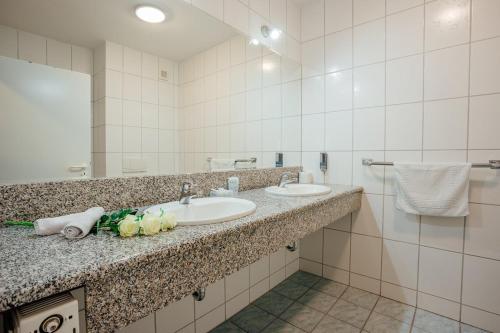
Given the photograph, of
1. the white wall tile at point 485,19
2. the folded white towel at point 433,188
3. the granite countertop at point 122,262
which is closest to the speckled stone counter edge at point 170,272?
the granite countertop at point 122,262

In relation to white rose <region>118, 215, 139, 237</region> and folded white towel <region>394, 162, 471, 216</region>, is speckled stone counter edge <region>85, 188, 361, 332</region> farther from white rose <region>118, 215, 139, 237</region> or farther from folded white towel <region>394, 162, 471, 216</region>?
folded white towel <region>394, 162, 471, 216</region>

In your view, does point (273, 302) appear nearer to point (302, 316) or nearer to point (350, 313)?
point (302, 316)

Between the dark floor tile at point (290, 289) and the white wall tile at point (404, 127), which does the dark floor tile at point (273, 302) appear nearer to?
the dark floor tile at point (290, 289)

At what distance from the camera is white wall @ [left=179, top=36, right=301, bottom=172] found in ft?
4.36

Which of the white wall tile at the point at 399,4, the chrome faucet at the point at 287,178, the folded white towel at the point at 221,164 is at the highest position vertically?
the white wall tile at the point at 399,4

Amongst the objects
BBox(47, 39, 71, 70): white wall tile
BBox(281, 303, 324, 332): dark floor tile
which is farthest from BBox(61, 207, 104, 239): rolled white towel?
BBox(281, 303, 324, 332): dark floor tile

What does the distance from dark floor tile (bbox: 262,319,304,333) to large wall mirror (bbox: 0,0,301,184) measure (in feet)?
3.16

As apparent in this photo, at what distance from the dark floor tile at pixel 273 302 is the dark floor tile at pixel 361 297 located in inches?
16.2

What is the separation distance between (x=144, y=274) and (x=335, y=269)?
1749 millimetres

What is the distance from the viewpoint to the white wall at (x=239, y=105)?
4.36 feet

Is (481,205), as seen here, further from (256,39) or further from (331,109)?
(256,39)

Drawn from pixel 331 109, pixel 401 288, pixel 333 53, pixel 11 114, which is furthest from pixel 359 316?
pixel 11 114

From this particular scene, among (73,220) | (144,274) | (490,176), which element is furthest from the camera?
(490,176)

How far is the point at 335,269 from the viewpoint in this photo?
196 centimetres
